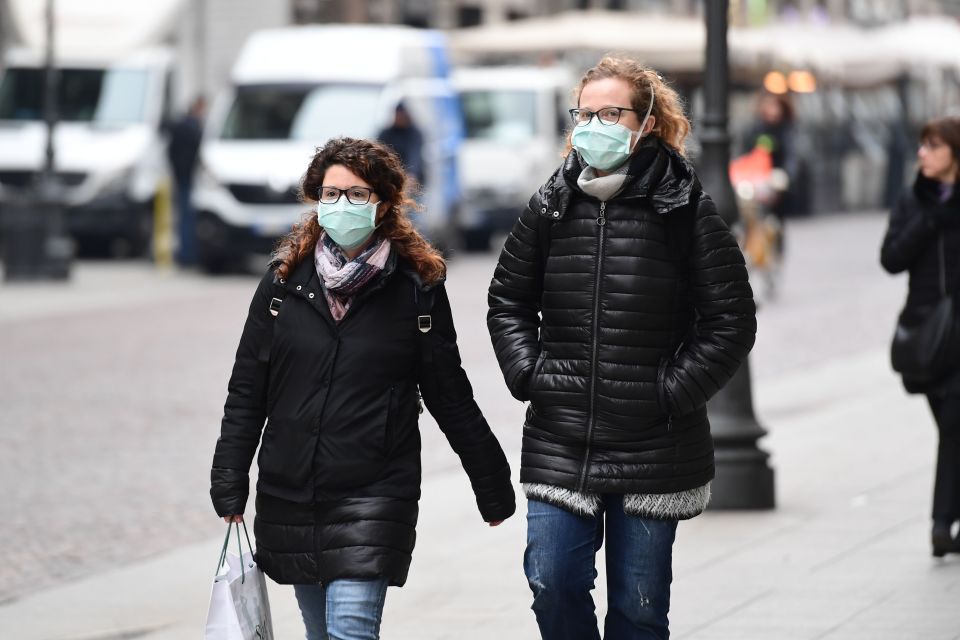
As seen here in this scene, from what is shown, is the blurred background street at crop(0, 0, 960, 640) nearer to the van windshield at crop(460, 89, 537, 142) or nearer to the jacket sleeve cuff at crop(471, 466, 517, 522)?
the van windshield at crop(460, 89, 537, 142)

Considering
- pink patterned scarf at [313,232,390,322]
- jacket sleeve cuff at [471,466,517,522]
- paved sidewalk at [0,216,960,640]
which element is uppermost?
pink patterned scarf at [313,232,390,322]

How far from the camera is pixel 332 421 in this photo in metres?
4.56

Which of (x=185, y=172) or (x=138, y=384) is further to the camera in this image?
(x=185, y=172)

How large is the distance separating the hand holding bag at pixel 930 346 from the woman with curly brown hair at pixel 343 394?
291 cm

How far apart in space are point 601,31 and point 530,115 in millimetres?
5721

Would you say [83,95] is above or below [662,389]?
below

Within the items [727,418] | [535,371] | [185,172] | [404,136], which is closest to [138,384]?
[727,418]

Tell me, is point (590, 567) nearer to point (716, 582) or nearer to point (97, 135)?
point (716, 582)

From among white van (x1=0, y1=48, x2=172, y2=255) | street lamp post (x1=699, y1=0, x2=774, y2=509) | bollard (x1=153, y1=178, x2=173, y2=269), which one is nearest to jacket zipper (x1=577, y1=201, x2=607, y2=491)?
street lamp post (x1=699, y1=0, x2=774, y2=509)

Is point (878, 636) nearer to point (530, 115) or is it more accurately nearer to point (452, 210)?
point (452, 210)

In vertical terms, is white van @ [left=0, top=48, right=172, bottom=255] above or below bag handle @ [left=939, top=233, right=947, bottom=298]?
below

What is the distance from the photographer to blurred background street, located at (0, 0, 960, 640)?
7.02 meters

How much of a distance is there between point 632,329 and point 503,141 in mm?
20870

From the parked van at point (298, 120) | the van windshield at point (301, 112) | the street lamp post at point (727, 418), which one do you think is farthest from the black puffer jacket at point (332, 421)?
the van windshield at point (301, 112)
